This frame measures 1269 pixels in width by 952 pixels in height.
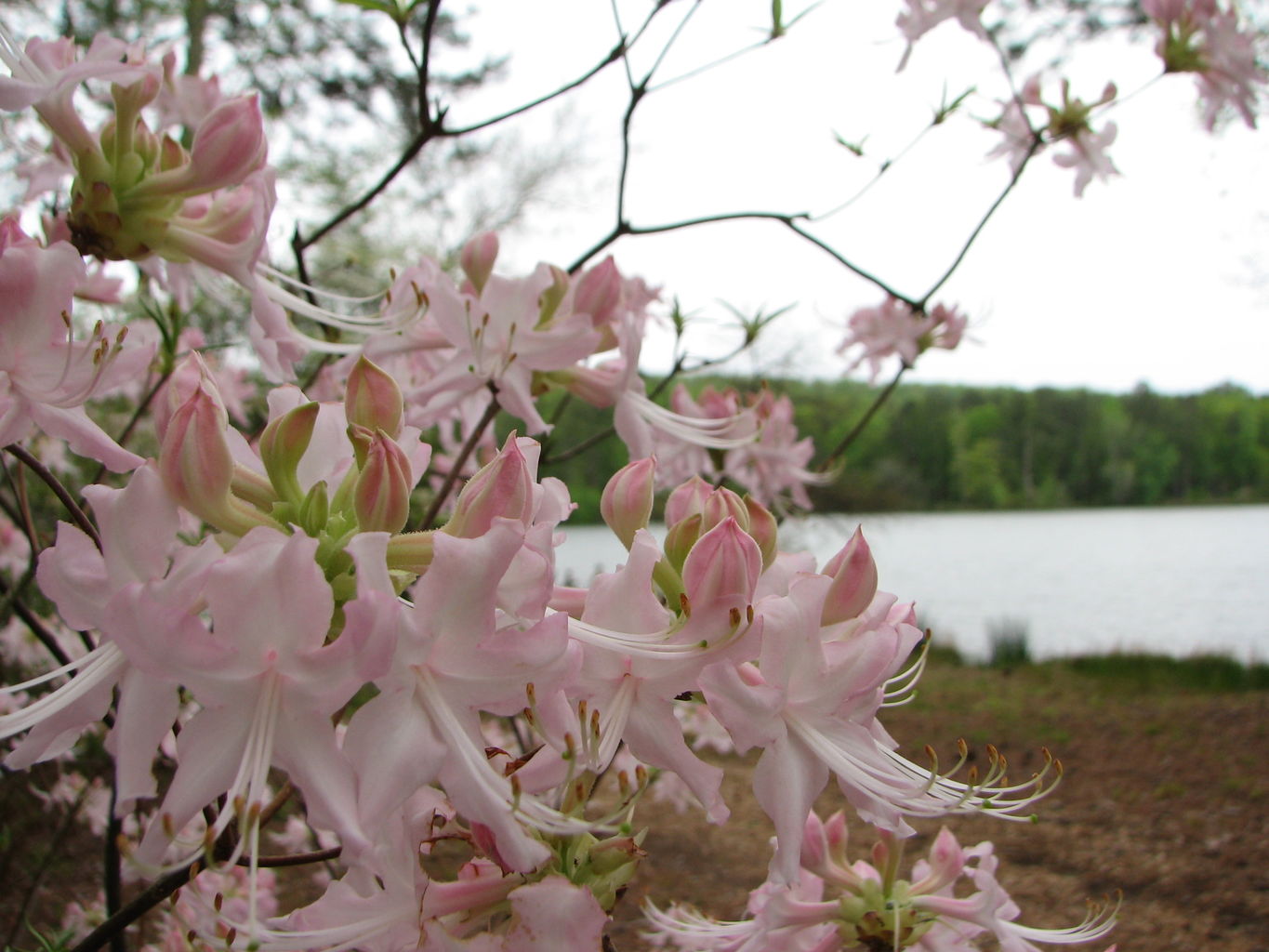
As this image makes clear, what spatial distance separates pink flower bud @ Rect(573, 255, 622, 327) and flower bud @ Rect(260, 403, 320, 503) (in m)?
0.73

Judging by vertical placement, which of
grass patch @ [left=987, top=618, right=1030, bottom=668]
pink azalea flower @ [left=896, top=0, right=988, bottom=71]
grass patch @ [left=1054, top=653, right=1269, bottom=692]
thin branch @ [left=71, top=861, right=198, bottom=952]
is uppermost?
pink azalea flower @ [left=896, top=0, right=988, bottom=71]

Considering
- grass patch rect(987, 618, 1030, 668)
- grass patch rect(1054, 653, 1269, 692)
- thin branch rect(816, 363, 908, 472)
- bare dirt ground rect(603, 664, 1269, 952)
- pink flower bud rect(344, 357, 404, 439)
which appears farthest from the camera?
grass patch rect(987, 618, 1030, 668)

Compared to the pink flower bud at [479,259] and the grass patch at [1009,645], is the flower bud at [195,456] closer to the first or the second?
the pink flower bud at [479,259]

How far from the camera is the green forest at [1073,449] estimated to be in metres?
17.5

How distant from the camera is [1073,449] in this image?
25.8 metres

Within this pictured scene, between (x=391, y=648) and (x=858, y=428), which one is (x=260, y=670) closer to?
(x=391, y=648)

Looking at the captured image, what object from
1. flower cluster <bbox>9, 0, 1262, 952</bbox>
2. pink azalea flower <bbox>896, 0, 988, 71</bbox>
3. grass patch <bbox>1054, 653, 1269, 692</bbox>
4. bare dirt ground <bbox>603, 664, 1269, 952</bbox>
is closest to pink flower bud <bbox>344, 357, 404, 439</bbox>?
flower cluster <bbox>9, 0, 1262, 952</bbox>

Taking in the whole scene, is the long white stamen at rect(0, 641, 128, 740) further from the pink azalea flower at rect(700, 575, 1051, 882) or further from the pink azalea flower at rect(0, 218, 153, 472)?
the pink azalea flower at rect(700, 575, 1051, 882)

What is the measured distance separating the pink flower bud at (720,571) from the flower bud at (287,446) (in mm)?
308

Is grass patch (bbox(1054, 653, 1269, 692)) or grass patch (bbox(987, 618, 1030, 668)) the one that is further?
grass patch (bbox(987, 618, 1030, 668))

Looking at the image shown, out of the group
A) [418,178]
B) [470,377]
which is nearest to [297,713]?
[470,377]

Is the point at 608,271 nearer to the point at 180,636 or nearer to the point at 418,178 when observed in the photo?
the point at 180,636

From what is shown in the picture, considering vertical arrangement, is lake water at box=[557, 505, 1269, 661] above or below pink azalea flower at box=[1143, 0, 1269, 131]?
below

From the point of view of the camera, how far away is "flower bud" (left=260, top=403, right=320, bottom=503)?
0.71 meters
